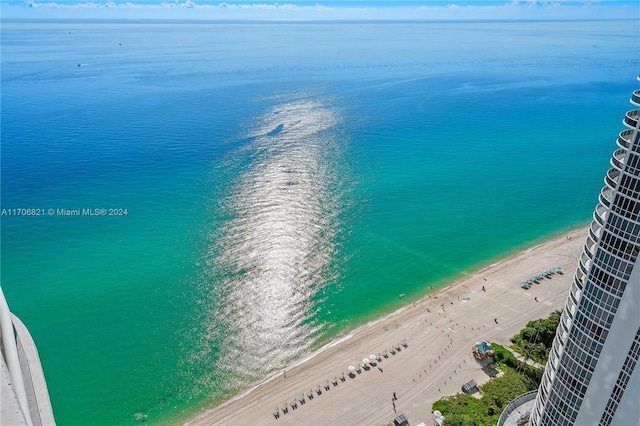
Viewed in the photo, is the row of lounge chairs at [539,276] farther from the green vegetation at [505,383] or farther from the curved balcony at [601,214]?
the curved balcony at [601,214]

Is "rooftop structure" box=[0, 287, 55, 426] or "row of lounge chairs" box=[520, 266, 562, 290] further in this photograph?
"row of lounge chairs" box=[520, 266, 562, 290]

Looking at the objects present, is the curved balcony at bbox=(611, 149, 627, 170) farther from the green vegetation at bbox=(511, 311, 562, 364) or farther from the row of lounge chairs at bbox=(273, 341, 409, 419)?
the row of lounge chairs at bbox=(273, 341, 409, 419)

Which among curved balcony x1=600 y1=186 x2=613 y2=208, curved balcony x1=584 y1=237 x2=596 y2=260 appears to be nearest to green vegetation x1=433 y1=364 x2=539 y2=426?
curved balcony x1=584 y1=237 x2=596 y2=260

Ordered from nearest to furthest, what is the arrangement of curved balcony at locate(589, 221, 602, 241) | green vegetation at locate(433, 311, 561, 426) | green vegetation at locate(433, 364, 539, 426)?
curved balcony at locate(589, 221, 602, 241) < green vegetation at locate(433, 364, 539, 426) < green vegetation at locate(433, 311, 561, 426)

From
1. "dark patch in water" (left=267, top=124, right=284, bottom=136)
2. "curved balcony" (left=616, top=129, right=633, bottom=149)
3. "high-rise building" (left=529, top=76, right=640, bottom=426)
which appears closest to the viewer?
"high-rise building" (left=529, top=76, right=640, bottom=426)

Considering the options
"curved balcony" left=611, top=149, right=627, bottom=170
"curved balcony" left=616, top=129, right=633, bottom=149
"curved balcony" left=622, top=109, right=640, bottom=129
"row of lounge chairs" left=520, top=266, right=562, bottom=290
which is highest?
"curved balcony" left=622, top=109, right=640, bottom=129

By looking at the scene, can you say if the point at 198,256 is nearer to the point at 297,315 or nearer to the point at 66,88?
the point at 297,315
